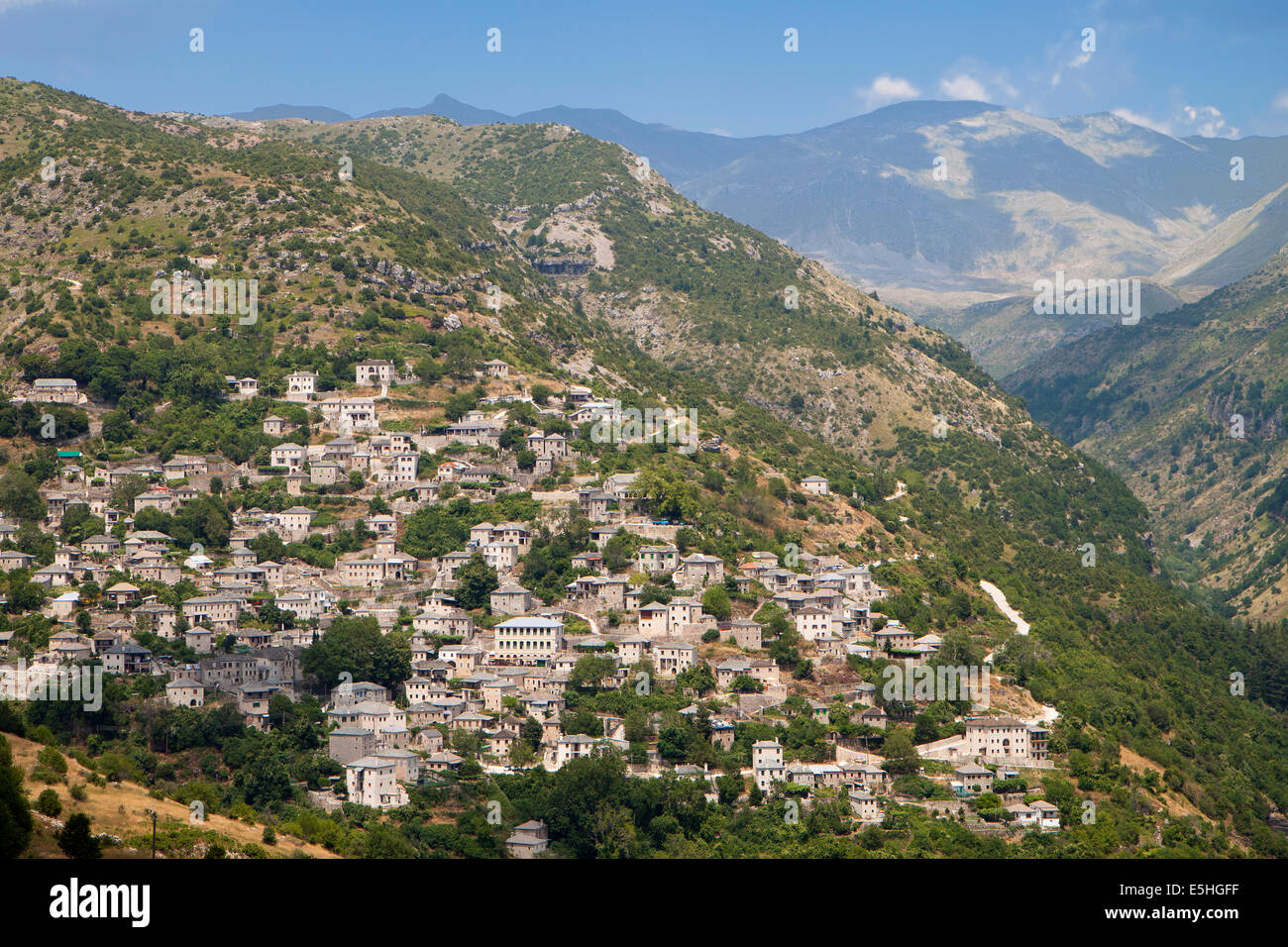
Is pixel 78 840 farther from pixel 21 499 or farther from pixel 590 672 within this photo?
pixel 21 499

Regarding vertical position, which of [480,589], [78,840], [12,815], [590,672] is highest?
[480,589]

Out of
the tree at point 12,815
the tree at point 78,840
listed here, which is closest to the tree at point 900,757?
the tree at point 78,840

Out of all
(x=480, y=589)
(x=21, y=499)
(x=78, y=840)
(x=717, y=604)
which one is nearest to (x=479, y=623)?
(x=480, y=589)

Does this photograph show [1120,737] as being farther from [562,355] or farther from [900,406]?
[900,406]

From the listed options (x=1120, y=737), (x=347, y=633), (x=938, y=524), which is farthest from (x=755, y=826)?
(x=938, y=524)

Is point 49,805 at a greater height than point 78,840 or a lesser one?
greater
